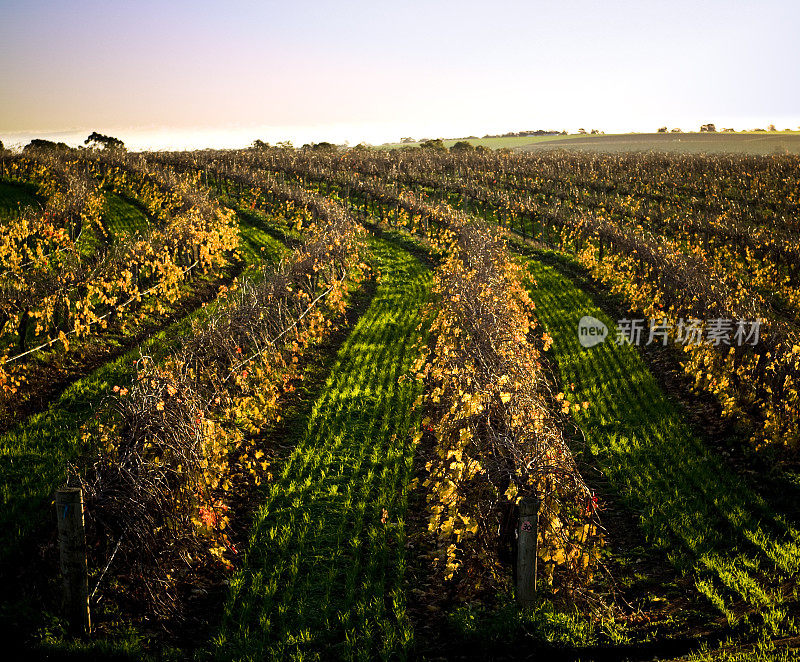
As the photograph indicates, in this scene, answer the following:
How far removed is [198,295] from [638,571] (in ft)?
48.5

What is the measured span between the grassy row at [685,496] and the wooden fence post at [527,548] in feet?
6.95

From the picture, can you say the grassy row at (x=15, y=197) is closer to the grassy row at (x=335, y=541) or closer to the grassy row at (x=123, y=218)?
the grassy row at (x=123, y=218)

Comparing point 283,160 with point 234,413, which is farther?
point 283,160

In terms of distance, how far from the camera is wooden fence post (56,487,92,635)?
216 inches

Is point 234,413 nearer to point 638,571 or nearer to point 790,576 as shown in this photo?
point 638,571

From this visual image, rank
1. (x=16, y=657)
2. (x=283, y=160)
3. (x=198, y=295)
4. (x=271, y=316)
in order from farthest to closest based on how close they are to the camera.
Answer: (x=283, y=160)
(x=198, y=295)
(x=271, y=316)
(x=16, y=657)

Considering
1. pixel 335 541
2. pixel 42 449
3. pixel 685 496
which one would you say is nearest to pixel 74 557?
pixel 335 541

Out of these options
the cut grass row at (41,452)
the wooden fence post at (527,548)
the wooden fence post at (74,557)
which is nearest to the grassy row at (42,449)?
the cut grass row at (41,452)

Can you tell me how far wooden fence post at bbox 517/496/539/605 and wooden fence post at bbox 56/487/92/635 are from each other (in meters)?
4.33

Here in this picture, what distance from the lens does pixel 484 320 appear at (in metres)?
10.5

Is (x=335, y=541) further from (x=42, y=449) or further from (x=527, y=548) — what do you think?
(x=42, y=449)

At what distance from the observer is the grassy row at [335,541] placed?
574 cm

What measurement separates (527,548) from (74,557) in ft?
14.8

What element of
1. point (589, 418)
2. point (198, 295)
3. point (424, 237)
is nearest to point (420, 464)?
point (589, 418)
